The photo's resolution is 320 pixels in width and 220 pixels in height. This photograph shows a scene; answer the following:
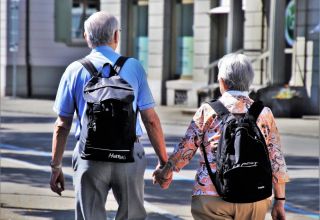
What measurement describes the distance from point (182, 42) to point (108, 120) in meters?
26.3

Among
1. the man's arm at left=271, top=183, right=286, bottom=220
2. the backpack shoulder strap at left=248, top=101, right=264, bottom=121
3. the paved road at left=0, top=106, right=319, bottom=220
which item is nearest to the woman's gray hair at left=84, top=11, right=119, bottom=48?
the backpack shoulder strap at left=248, top=101, right=264, bottom=121

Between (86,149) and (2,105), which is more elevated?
(86,149)

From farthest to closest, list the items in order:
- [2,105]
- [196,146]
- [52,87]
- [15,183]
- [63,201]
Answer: [52,87] → [2,105] → [15,183] → [63,201] → [196,146]

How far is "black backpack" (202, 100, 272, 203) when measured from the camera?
17.3 feet

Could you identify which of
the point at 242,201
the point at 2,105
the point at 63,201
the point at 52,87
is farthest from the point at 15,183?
the point at 52,87

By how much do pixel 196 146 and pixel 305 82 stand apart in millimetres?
21109

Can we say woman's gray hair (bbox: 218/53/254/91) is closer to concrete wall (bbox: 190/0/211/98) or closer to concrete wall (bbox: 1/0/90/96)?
concrete wall (bbox: 190/0/211/98)

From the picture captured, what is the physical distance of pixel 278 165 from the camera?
559 centimetres

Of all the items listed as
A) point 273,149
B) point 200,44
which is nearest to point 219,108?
point 273,149

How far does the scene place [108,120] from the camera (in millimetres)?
5641

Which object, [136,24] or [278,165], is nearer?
[278,165]

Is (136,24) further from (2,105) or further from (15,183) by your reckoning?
(15,183)

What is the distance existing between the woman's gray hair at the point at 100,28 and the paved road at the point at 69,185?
13.2 ft

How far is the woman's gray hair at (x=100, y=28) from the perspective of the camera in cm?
579
